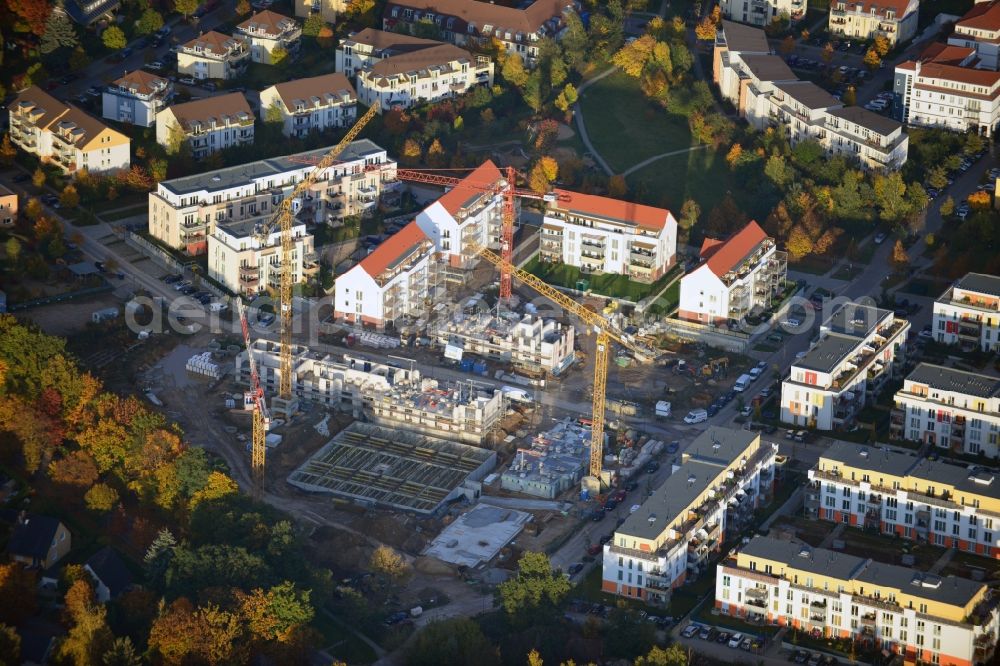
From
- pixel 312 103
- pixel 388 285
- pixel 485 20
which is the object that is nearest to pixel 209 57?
pixel 312 103

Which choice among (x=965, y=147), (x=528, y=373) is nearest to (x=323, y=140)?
(x=528, y=373)

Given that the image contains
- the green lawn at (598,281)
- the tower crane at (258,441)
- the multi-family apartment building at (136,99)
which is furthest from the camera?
the multi-family apartment building at (136,99)

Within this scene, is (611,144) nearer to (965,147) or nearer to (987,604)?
(965,147)

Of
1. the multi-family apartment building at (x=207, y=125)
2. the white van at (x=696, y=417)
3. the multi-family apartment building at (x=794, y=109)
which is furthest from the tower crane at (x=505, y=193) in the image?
the multi-family apartment building at (x=794, y=109)

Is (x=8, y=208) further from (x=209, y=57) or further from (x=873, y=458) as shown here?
(x=873, y=458)

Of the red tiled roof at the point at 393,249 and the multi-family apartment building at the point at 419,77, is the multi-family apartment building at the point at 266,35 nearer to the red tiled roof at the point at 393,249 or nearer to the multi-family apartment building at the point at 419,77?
the multi-family apartment building at the point at 419,77

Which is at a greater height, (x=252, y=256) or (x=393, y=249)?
(x=393, y=249)
